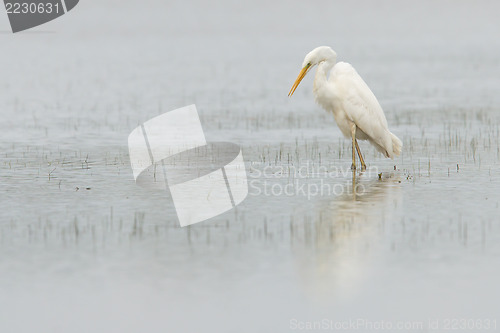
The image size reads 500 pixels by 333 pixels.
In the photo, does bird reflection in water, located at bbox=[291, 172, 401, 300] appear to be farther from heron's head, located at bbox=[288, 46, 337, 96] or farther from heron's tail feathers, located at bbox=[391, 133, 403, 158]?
heron's head, located at bbox=[288, 46, 337, 96]

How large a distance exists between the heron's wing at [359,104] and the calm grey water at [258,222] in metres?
0.54

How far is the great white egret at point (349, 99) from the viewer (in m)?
13.8

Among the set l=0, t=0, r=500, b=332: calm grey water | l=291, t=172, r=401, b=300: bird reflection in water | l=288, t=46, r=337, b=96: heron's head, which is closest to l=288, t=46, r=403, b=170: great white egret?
l=288, t=46, r=337, b=96: heron's head

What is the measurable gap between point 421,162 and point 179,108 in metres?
10.1

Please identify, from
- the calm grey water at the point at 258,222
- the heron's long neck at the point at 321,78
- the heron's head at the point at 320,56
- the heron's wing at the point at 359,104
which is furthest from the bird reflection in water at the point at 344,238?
the heron's head at the point at 320,56

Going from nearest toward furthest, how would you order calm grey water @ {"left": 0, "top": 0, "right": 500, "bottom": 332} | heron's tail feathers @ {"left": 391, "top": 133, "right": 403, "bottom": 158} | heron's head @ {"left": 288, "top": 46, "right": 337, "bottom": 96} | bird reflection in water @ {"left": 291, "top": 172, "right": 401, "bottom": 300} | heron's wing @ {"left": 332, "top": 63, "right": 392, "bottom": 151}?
calm grey water @ {"left": 0, "top": 0, "right": 500, "bottom": 332} → bird reflection in water @ {"left": 291, "top": 172, "right": 401, "bottom": 300} → heron's wing @ {"left": 332, "top": 63, "right": 392, "bottom": 151} → heron's head @ {"left": 288, "top": 46, "right": 337, "bottom": 96} → heron's tail feathers @ {"left": 391, "top": 133, "right": 403, "bottom": 158}

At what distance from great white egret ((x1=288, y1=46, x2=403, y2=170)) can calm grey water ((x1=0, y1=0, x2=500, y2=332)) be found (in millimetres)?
475

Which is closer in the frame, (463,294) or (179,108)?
(463,294)

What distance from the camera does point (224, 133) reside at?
59.8ft

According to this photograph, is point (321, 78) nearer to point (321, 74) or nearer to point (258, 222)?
point (321, 74)

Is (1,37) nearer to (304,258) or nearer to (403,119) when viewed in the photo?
(403,119)

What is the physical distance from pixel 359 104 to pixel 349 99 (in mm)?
166

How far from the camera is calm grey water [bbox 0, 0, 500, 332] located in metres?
7.58

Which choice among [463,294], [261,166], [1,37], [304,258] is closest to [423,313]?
[463,294]
